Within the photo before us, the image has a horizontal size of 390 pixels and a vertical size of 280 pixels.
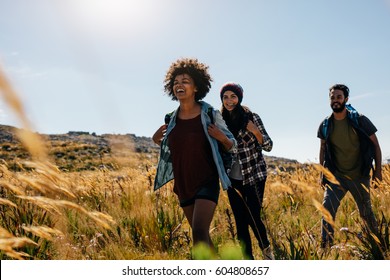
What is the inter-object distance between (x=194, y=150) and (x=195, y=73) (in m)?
0.99

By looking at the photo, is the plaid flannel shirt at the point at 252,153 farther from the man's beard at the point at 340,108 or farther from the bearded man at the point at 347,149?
the man's beard at the point at 340,108

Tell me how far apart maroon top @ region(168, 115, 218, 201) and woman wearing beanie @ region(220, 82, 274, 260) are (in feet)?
2.19

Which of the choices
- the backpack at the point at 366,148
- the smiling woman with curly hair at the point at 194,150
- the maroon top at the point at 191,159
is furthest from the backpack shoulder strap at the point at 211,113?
the backpack at the point at 366,148

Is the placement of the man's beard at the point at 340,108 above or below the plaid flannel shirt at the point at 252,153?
above

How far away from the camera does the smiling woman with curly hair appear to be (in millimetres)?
3555

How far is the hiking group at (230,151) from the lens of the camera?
374 cm

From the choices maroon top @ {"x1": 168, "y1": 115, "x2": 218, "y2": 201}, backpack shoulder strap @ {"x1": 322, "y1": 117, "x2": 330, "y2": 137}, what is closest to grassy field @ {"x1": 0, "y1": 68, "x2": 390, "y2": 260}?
maroon top @ {"x1": 168, "y1": 115, "x2": 218, "y2": 201}

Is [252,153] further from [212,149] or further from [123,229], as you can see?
[123,229]

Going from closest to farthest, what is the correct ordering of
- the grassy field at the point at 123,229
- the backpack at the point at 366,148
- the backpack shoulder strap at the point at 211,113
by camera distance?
the grassy field at the point at 123,229, the backpack shoulder strap at the point at 211,113, the backpack at the point at 366,148

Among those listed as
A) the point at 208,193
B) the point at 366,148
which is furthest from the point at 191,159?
the point at 366,148

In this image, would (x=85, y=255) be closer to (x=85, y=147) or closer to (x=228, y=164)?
(x=228, y=164)

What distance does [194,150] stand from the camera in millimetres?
3797

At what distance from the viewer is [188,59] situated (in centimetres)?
440

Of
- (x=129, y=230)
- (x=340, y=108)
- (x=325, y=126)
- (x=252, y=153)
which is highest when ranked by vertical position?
(x=340, y=108)
